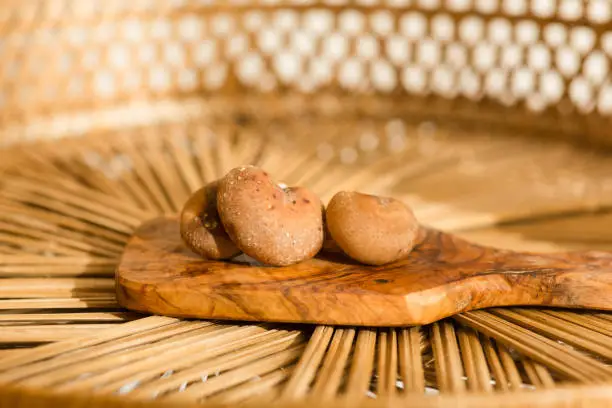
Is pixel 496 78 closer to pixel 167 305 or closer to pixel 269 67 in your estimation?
pixel 269 67

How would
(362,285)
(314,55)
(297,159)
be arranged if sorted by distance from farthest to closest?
(314,55), (297,159), (362,285)

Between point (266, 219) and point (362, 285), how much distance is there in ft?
0.29

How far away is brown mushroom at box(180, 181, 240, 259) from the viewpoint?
54 centimetres

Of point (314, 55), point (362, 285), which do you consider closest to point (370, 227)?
point (362, 285)

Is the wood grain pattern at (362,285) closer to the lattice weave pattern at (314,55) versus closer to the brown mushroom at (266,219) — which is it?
the brown mushroom at (266,219)

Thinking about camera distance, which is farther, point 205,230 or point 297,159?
point 297,159

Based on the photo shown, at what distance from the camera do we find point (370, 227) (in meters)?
0.52

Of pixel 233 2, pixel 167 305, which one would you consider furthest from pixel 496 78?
pixel 167 305

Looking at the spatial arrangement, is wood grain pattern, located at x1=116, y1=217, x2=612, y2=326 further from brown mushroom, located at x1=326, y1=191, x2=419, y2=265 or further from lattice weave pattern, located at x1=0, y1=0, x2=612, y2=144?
lattice weave pattern, located at x1=0, y1=0, x2=612, y2=144

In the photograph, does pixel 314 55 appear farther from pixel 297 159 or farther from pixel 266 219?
pixel 266 219

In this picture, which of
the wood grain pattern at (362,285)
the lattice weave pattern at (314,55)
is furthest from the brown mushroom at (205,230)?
the lattice weave pattern at (314,55)

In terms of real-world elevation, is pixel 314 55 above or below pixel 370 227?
above

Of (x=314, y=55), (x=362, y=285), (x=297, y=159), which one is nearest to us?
(x=362, y=285)

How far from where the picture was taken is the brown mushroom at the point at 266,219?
0.51 meters
